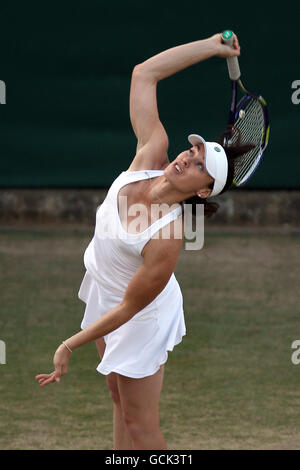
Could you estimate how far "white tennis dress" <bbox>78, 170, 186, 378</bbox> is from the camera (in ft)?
10.6

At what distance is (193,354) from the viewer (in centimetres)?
512

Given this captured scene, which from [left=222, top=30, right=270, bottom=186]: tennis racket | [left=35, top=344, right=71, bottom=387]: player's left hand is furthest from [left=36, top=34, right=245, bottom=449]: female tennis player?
[left=222, top=30, right=270, bottom=186]: tennis racket

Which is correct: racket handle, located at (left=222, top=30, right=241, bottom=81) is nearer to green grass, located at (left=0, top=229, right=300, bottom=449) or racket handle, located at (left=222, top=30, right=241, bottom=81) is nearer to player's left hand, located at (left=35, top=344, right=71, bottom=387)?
player's left hand, located at (left=35, top=344, right=71, bottom=387)

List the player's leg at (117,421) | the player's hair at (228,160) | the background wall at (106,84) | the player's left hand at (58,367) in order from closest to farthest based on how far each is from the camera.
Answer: the player's left hand at (58,367) → the player's hair at (228,160) → the player's leg at (117,421) → the background wall at (106,84)

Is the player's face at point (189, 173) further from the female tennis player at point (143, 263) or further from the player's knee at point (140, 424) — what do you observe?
the player's knee at point (140, 424)

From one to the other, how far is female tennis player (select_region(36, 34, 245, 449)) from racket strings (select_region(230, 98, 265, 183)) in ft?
0.70

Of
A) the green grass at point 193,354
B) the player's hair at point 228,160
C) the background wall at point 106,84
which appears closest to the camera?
the player's hair at point 228,160

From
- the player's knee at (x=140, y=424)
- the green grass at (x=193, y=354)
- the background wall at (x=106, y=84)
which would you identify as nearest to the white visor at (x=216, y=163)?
the player's knee at (x=140, y=424)

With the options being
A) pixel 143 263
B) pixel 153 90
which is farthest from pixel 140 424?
pixel 153 90

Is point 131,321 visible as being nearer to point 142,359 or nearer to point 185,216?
point 142,359

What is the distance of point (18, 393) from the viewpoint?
454 centimetres

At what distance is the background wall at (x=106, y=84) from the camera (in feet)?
27.0

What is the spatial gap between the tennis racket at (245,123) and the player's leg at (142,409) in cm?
80

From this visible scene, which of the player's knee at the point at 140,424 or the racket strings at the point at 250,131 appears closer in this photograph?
the player's knee at the point at 140,424
